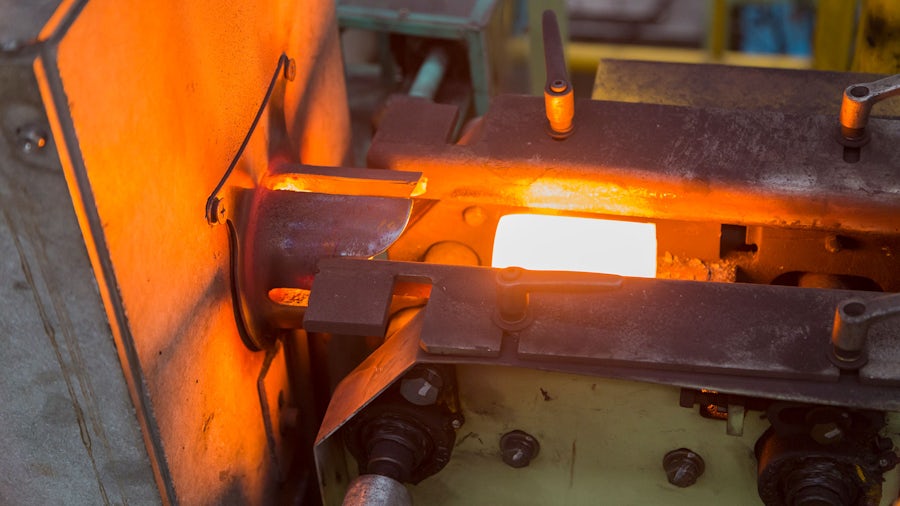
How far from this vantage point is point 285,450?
1638 millimetres

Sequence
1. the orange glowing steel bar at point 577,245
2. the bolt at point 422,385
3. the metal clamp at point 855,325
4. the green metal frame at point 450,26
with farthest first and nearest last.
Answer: the green metal frame at point 450,26 < the orange glowing steel bar at point 577,245 < the bolt at point 422,385 < the metal clamp at point 855,325

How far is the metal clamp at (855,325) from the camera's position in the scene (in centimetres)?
113

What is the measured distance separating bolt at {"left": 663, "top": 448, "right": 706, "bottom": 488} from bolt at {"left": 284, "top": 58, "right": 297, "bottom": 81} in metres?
0.74

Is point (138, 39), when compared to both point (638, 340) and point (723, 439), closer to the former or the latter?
point (638, 340)

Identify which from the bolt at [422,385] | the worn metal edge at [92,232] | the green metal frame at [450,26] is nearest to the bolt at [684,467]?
the bolt at [422,385]

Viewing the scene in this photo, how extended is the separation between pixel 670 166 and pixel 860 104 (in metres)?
0.25

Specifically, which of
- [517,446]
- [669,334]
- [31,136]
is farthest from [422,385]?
[31,136]

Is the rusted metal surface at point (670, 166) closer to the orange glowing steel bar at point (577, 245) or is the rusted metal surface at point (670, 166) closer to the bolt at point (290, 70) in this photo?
the orange glowing steel bar at point (577, 245)

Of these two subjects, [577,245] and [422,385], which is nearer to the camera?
[422,385]

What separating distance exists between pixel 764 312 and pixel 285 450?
756 millimetres

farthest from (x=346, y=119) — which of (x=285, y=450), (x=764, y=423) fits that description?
(x=764, y=423)

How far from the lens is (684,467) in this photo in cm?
132

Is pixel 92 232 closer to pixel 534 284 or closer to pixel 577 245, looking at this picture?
pixel 534 284

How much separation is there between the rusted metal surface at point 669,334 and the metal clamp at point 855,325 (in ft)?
0.04
